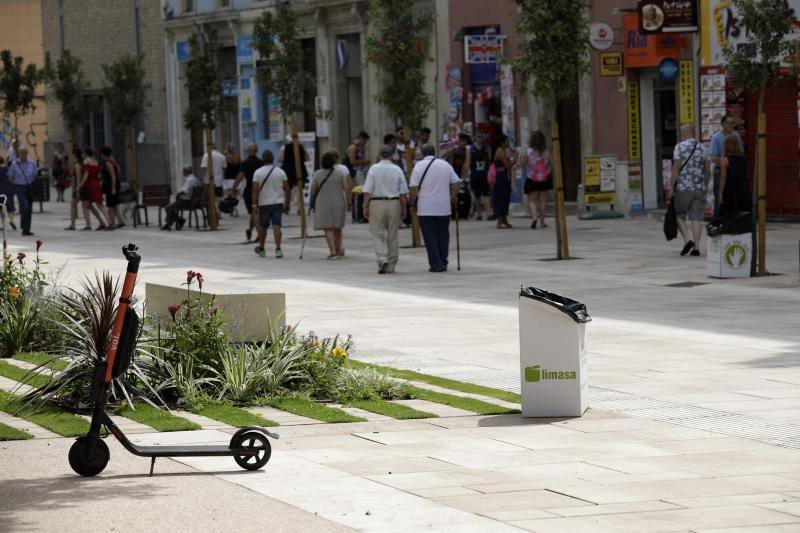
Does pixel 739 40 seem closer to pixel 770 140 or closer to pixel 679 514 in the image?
pixel 770 140

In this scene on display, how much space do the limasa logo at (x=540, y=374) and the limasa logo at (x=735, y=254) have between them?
959cm

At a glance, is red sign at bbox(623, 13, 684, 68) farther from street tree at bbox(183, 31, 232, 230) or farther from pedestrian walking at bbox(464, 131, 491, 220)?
street tree at bbox(183, 31, 232, 230)

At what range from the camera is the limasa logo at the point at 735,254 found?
780 inches

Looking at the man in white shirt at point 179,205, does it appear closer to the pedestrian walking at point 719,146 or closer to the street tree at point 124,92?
the street tree at point 124,92

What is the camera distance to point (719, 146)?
25.5 meters

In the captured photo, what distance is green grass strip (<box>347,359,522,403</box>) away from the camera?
11.7 metres

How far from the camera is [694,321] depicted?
15914 mm

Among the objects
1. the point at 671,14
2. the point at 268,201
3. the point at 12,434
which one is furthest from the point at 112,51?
the point at 12,434

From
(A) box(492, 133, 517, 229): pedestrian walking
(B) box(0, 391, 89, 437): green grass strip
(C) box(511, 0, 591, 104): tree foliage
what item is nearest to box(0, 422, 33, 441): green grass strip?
(B) box(0, 391, 89, 437): green grass strip

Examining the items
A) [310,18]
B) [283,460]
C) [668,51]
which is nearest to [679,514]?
[283,460]

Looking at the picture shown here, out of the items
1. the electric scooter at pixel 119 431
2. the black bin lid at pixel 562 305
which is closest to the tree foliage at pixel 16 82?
the black bin lid at pixel 562 305

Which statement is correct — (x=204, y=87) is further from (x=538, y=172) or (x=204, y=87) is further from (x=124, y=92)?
(x=124, y=92)

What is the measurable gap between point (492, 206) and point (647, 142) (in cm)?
335

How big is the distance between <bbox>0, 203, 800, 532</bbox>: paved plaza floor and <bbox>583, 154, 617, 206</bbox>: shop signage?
1024 cm
